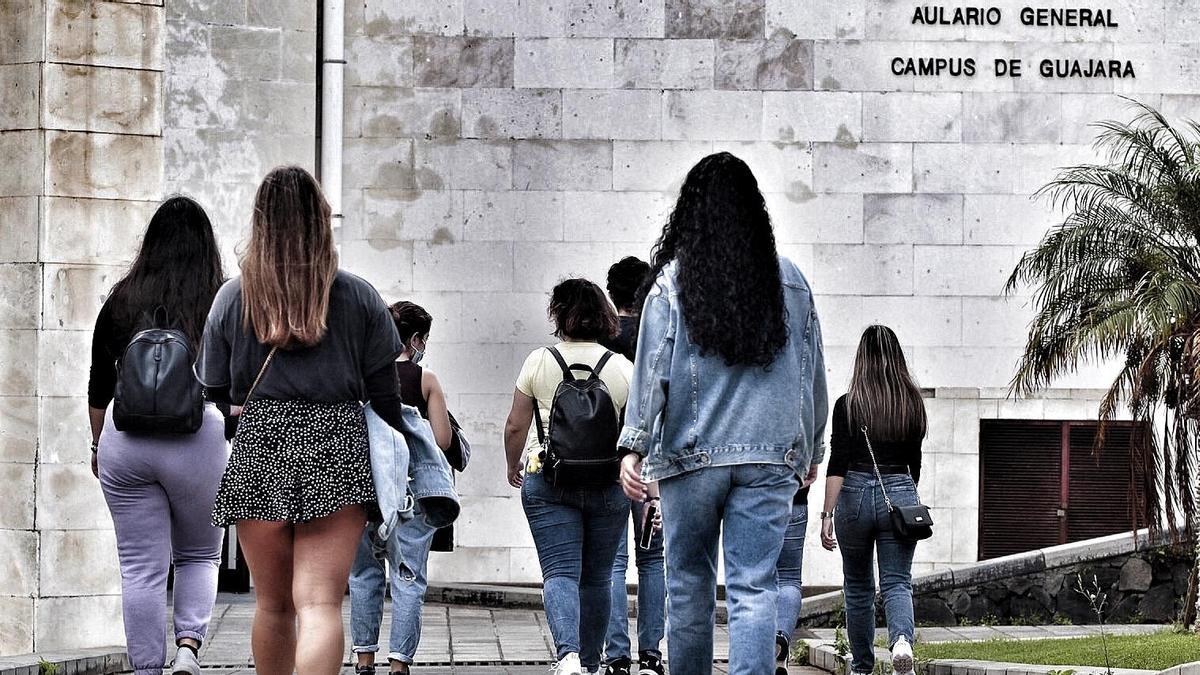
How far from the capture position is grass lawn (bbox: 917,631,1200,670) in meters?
8.96

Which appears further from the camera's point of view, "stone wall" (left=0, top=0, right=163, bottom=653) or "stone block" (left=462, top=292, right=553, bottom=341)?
"stone block" (left=462, top=292, right=553, bottom=341)

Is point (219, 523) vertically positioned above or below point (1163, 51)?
below

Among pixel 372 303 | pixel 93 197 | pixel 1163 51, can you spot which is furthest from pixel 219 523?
pixel 1163 51

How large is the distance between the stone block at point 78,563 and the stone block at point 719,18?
7293mm

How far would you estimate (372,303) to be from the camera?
19.3 feet

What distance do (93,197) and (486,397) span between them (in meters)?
5.78

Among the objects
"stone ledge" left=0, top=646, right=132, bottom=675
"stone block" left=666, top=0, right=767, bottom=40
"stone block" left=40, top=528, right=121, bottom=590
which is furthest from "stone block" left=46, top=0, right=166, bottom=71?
"stone block" left=666, top=0, right=767, bottom=40

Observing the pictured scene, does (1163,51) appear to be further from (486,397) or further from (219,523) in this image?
(219,523)

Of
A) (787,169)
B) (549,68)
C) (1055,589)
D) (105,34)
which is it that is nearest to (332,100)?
A: (549,68)

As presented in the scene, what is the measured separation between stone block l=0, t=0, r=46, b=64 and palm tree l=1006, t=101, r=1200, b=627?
6.45 meters

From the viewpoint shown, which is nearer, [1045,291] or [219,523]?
[219,523]

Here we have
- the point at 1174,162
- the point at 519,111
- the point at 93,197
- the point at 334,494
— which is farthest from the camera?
the point at 519,111

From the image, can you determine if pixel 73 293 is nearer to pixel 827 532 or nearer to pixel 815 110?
pixel 827 532

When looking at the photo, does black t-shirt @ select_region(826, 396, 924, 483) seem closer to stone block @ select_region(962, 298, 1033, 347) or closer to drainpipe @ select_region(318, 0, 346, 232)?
stone block @ select_region(962, 298, 1033, 347)
